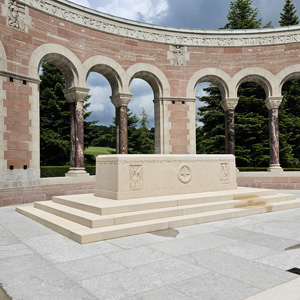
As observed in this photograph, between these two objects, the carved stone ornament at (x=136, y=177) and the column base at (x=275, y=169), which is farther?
the column base at (x=275, y=169)

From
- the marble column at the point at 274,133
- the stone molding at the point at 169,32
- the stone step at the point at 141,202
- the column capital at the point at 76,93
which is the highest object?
the stone molding at the point at 169,32

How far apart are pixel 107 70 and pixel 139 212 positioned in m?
9.12

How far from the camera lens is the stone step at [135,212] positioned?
6344 mm

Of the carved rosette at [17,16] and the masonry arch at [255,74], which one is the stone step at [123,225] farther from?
the masonry arch at [255,74]

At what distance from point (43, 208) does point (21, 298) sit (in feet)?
18.0

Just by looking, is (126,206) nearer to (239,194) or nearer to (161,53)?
(239,194)

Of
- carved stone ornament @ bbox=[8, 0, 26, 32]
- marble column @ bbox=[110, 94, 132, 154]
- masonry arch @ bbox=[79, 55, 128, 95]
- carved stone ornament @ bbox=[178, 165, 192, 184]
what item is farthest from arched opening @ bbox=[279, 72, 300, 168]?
carved stone ornament @ bbox=[8, 0, 26, 32]

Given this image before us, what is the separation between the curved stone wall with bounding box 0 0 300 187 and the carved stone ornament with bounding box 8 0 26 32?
4 centimetres

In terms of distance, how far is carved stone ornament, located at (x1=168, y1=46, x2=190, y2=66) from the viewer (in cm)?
1560

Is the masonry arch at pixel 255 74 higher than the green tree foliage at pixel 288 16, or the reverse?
the green tree foliage at pixel 288 16

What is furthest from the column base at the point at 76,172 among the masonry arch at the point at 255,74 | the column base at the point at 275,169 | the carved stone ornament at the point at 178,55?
the column base at the point at 275,169

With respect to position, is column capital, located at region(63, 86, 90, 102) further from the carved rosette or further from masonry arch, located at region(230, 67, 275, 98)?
masonry arch, located at region(230, 67, 275, 98)

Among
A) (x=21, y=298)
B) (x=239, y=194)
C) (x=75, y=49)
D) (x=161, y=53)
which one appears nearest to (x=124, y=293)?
(x=21, y=298)

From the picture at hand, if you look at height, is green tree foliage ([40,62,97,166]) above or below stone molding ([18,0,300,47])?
below
